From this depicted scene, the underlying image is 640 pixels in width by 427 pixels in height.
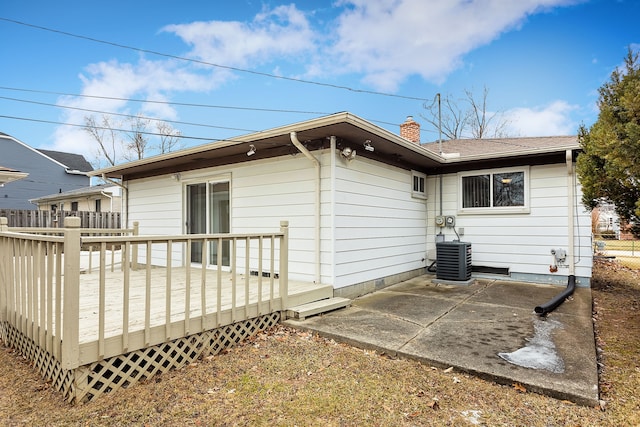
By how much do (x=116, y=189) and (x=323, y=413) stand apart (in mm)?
15259

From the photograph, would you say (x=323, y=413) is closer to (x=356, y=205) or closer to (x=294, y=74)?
(x=356, y=205)

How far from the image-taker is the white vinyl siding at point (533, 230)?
6.08 metres

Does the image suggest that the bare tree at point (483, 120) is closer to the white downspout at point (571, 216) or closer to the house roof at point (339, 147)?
the house roof at point (339, 147)

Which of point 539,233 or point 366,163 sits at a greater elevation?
point 366,163

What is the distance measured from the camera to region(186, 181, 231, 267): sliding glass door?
6.46 m

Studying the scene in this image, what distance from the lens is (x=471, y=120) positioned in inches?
750

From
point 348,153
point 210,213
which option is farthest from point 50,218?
point 348,153

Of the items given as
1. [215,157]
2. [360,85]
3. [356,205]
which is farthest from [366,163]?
[360,85]

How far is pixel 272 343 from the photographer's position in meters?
3.56

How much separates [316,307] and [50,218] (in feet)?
46.6

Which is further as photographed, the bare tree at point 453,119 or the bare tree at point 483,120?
the bare tree at point 483,120

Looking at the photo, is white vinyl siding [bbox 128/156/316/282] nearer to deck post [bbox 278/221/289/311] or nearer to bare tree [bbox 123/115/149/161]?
deck post [bbox 278/221/289/311]

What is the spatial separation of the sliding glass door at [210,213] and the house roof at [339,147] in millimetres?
466

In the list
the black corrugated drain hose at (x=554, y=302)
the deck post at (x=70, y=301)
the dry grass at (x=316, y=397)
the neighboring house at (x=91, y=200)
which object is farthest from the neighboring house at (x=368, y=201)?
the neighboring house at (x=91, y=200)
